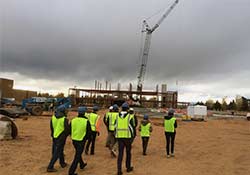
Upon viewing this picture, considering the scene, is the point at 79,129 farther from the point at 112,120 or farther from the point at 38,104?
the point at 38,104

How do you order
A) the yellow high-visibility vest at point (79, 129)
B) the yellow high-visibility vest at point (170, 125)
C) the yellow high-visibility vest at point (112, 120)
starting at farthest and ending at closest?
the yellow high-visibility vest at point (170, 125)
the yellow high-visibility vest at point (112, 120)
the yellow high-visibility vest at point (79, 129)

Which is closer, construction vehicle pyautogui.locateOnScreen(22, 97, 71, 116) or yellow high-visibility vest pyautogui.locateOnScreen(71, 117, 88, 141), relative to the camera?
yellow high-visibility vest pyautogui.locateOnScreen(71, 117, 88, 141)

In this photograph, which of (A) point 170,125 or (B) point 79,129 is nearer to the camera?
(B) point 79,129

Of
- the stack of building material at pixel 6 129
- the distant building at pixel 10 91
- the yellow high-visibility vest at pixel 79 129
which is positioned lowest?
the stack of building material at pixel 6 129

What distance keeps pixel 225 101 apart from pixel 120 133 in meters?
104

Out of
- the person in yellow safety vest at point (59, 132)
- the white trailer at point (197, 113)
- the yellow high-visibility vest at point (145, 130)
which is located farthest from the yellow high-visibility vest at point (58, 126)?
the white trailer at point (197, 113)

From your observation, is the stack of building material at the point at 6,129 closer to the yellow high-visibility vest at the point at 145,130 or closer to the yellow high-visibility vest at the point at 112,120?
the yellow high-visibility vest at the point at 112,120

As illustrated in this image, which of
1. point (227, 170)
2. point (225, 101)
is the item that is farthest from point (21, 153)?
point (225, 101)

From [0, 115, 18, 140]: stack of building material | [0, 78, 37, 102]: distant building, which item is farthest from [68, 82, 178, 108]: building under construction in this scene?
[0, 115, 18, 140]: stack of building material

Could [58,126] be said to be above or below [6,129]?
above

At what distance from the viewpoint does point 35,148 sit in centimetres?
1211

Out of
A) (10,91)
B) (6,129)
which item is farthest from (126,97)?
(6,129)

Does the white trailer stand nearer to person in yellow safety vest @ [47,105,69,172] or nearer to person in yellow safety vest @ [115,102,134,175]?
person in yellow safety vest @ [115,102,134,175]

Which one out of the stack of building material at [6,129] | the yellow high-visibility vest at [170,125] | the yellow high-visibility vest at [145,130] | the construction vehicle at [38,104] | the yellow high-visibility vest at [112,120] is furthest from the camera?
the construction vehicle at [38,104]
